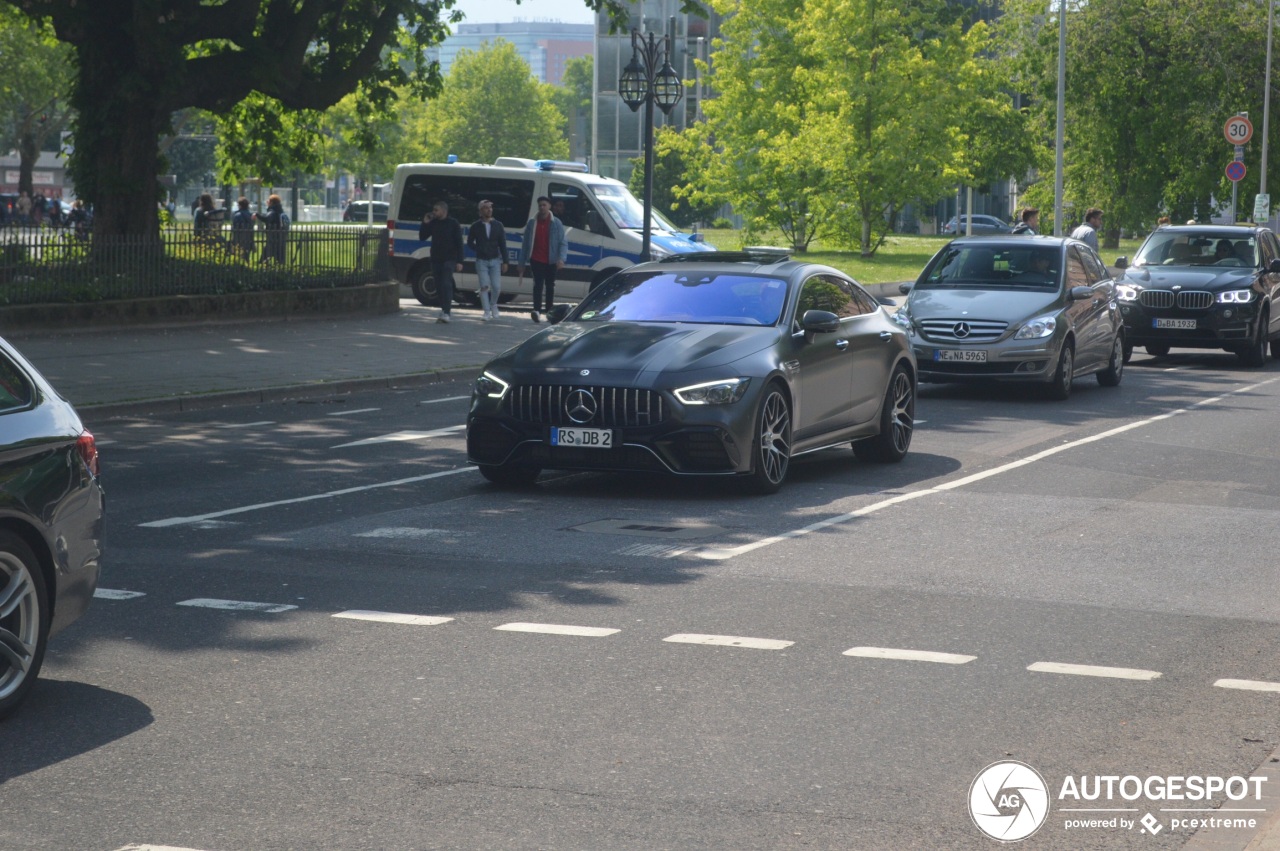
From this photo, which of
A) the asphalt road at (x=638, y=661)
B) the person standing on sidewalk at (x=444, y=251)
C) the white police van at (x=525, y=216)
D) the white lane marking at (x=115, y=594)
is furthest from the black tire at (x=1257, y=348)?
the white lane marking at (x=115, y=594)

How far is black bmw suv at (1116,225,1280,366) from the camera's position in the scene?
23.9m

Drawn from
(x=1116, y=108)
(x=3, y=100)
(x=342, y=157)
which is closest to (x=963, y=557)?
(x=1116, y=108)

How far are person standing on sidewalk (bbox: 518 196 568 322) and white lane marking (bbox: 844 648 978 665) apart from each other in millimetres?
20107

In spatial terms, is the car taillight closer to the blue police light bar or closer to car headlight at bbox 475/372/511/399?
car headlight at bbox 475/372/511/399

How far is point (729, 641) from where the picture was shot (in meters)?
7.30

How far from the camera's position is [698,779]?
17.7 feet

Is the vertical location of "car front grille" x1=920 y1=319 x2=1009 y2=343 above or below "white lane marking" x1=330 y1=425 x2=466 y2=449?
above

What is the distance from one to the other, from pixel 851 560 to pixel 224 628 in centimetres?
336

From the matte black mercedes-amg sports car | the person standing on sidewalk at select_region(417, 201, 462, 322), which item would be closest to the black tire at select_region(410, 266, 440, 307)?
the person standing on sidewalk at select_region(417, 201, 462, 322)

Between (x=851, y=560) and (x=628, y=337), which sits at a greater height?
(x=628, y=337)

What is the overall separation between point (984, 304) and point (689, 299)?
721cm

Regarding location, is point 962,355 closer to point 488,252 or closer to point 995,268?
point 995,268

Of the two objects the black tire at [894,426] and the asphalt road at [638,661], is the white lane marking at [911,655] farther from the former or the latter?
the black tire at [894,426]

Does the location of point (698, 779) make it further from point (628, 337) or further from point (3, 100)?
point (3, 100)
